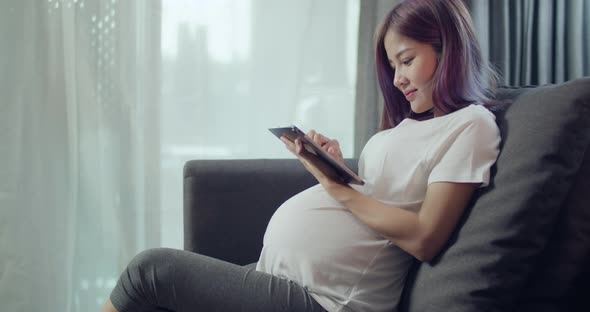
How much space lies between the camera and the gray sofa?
74 centimetres

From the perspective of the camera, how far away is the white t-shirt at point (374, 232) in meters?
0.84

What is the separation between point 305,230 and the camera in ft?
3.10

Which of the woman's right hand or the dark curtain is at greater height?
the dark curtain

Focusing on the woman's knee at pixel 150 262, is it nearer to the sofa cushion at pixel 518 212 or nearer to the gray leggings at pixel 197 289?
the gray leggings at pixel 197 289

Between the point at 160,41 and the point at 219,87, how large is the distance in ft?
0.81

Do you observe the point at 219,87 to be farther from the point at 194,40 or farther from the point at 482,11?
the point at 482,11

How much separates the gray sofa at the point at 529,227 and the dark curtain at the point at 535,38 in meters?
0.90

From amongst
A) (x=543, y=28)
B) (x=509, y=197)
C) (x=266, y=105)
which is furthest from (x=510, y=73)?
(x=509, y=197)

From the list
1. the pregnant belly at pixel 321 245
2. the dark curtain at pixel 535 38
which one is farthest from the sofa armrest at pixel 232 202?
the dark curtain at pixel 535 38

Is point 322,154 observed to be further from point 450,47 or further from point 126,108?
point 126,108

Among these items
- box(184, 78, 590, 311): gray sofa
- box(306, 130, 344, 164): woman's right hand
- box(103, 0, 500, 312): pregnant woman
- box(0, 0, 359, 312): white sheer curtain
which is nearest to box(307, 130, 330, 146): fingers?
box(306, 130, 344, 164): woman's right hand

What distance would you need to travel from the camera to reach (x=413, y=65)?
100 cm

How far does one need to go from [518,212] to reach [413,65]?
0.39 m

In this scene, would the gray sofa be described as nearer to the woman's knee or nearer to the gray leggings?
the gray leggings
